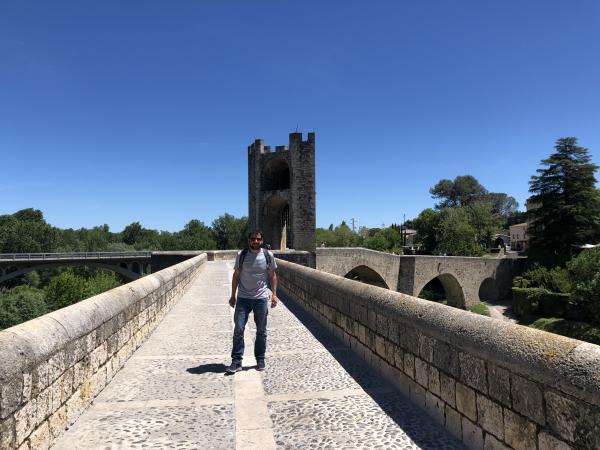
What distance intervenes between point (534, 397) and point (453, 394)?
898mm

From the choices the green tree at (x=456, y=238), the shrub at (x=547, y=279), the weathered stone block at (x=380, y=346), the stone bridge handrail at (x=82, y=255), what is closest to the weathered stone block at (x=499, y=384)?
the weathered stone block at (x=380, y=346)

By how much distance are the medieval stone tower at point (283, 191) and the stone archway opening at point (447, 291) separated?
15.1m

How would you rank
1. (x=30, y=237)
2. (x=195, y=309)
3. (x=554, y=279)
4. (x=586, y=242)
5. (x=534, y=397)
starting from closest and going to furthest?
(x=534, y=397) → (x=195, y=309) → (x=554, y=279) → (x=586, y=242) → (x=30, y=237)

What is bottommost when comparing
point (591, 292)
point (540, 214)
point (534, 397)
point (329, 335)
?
point (591, 292)

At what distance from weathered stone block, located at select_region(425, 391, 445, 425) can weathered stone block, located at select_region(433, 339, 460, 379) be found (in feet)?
0.90

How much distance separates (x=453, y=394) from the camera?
323 centimetres

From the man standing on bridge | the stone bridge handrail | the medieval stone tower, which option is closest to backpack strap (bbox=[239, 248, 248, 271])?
the man standing on bridge

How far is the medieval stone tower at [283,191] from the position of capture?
109 feet

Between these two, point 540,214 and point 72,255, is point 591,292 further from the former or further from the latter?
point 72,255

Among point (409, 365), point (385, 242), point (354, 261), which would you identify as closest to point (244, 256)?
point (409, 365)

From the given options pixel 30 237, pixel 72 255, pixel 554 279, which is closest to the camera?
pixel 554 279

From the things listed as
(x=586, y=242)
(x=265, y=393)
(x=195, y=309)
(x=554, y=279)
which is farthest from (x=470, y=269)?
(x=265, y=393)

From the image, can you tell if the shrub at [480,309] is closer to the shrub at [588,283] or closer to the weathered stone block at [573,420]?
the shrub at [588,283]

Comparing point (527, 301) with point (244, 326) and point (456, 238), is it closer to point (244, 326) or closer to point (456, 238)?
point (456, 238)
